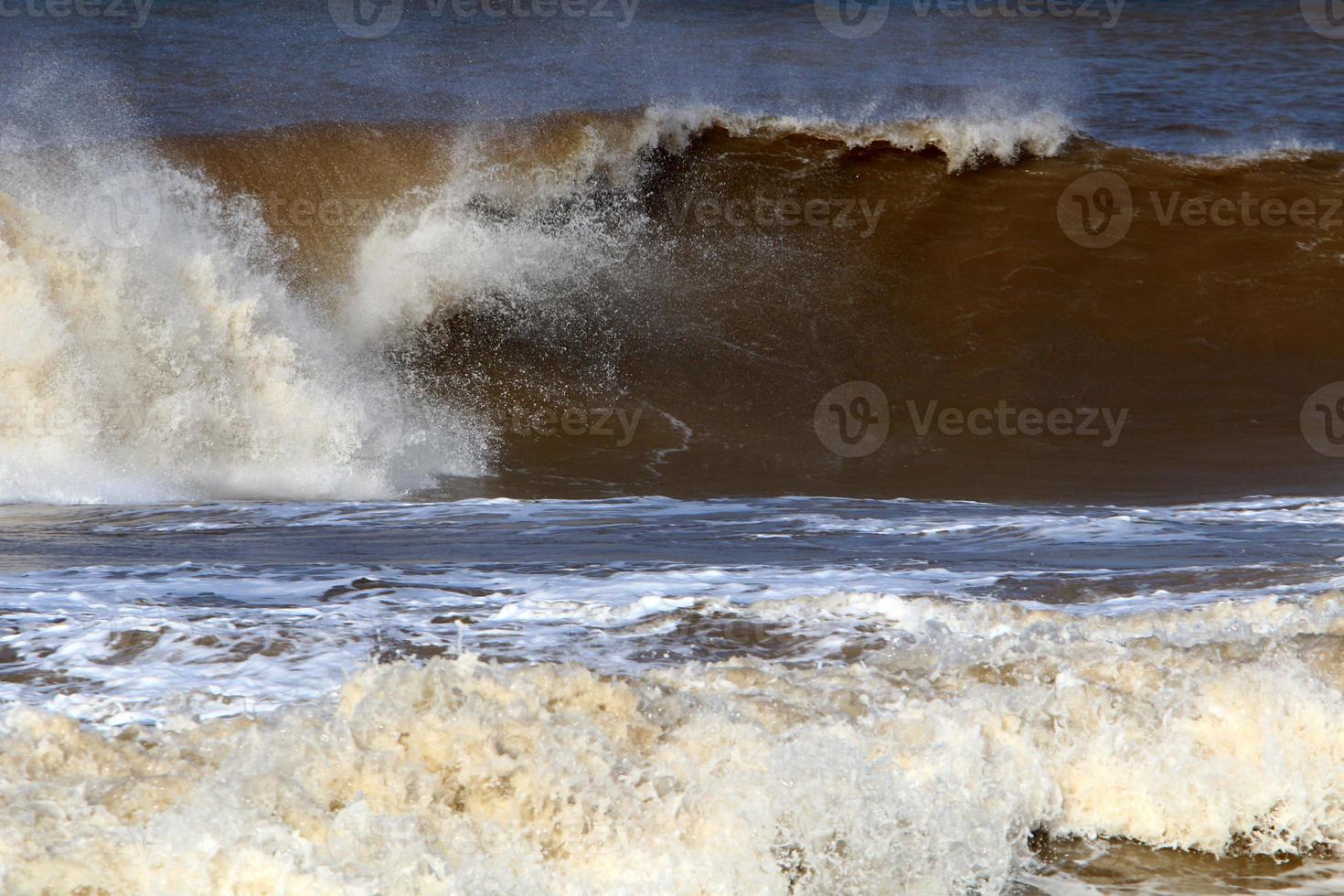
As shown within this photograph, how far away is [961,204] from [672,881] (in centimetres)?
960

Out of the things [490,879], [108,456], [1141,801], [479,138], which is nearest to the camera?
[490,879]

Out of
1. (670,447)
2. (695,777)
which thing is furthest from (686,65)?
(695,777)

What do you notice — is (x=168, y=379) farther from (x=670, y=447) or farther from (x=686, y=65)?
(x=686, y=65)

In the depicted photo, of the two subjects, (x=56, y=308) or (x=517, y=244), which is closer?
(x=56, y=308)

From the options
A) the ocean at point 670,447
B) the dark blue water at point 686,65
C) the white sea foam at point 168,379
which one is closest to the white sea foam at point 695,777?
the ocean at point 670,447

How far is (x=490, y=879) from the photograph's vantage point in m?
2.49

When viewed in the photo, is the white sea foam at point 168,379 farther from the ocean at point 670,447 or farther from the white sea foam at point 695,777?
the white sea foam at point 695,777

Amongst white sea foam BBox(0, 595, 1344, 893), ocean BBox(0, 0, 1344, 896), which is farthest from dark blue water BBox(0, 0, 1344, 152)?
white sea foam BBox(0, 595, 1344, 893)

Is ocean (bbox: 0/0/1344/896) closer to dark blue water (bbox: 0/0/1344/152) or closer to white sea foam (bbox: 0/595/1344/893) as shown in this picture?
white sea foam (bbox: 0/595/1344/893)

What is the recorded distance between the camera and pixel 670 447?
788cm

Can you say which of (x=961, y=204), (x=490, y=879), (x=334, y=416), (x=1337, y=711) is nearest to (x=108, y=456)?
(x=334, y=416)

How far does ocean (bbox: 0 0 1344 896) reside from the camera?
9.00 feet

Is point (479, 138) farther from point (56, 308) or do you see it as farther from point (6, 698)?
point (6, 698)

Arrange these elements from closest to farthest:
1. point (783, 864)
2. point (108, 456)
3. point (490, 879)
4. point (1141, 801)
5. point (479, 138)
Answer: point (490, 879)
point (783, 864)
point (1141, 801)
point (108, 456)
point (479, 138)
